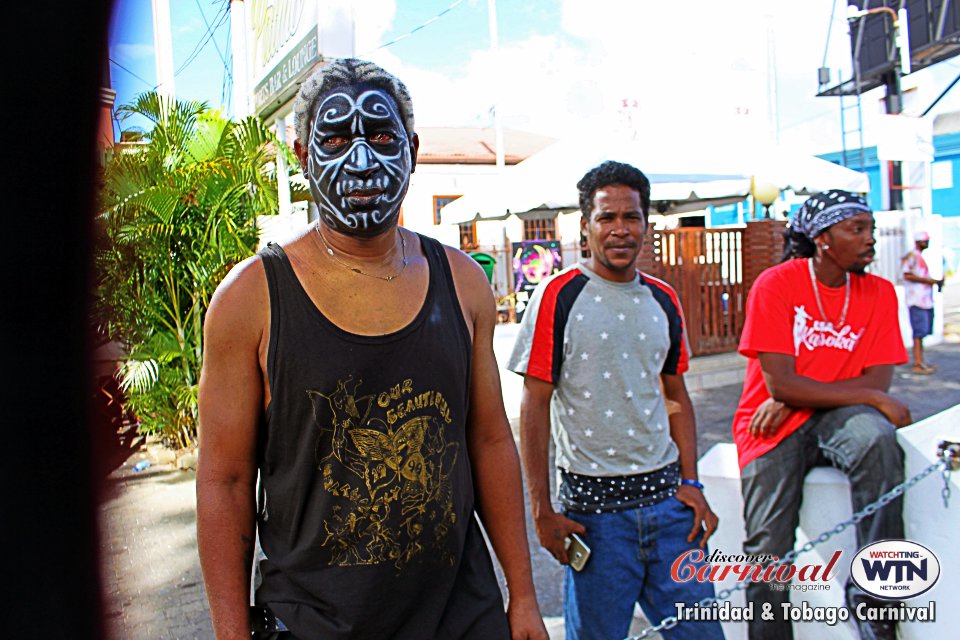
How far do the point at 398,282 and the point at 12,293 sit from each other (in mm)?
1517

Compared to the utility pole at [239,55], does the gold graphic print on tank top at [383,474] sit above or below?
below

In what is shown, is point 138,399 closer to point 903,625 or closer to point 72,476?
point 72,476

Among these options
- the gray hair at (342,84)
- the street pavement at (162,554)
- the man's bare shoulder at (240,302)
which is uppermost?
the gray hair at (342,84)

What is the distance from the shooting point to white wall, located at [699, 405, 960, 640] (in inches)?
107

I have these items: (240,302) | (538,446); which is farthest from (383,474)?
(538,446)

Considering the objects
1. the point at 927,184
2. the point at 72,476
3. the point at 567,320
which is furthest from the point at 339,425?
the point at 927,184

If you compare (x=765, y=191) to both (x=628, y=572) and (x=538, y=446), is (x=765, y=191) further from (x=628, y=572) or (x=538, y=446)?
(x=628, y=572)

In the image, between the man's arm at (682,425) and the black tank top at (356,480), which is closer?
the black tank top at (356,480)

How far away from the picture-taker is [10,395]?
2.43m

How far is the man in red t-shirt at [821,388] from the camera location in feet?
9.29

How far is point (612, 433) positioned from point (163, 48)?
5824mm

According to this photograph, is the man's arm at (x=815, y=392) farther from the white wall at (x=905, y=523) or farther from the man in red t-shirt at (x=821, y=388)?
the white wall at (x=905, y=523)

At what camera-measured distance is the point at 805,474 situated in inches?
117

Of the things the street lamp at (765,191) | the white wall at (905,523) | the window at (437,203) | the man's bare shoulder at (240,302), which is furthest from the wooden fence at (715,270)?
the window at (437,203)
